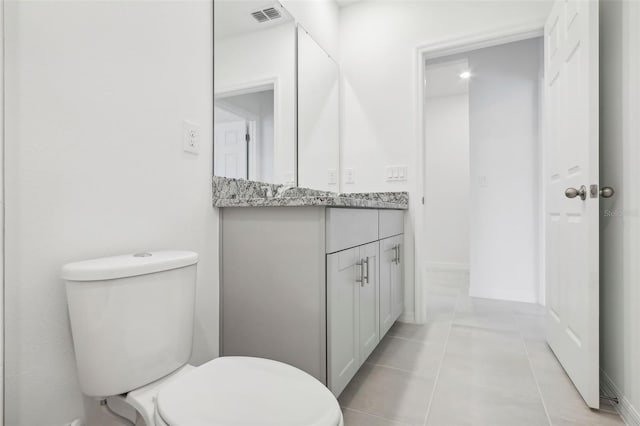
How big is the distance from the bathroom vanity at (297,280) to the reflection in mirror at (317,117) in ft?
2.48

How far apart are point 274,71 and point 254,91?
26 centimetres

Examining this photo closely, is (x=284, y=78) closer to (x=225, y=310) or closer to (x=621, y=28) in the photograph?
(x=225, y=310)

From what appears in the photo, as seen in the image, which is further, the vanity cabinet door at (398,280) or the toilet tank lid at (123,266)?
the vanity cabinet door at (398,280)

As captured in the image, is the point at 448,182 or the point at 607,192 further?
the point at 448,182

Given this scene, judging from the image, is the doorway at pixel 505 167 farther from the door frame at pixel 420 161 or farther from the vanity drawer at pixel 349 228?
the vanity drawer at pixel 349 228

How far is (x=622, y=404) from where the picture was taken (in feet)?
4.25

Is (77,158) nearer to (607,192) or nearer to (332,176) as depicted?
(332,176)

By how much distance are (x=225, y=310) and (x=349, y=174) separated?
5.07 ft

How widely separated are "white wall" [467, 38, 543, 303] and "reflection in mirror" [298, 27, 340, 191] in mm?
1375

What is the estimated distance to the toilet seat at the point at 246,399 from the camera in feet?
2.18

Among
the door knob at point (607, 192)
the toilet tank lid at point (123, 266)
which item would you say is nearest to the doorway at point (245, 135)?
the toilet tank lid at point (123, 266)

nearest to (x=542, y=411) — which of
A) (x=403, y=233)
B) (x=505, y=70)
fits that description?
(x=403, y=233)

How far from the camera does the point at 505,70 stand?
286cm

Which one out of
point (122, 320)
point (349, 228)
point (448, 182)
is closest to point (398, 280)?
point (349, 228)
